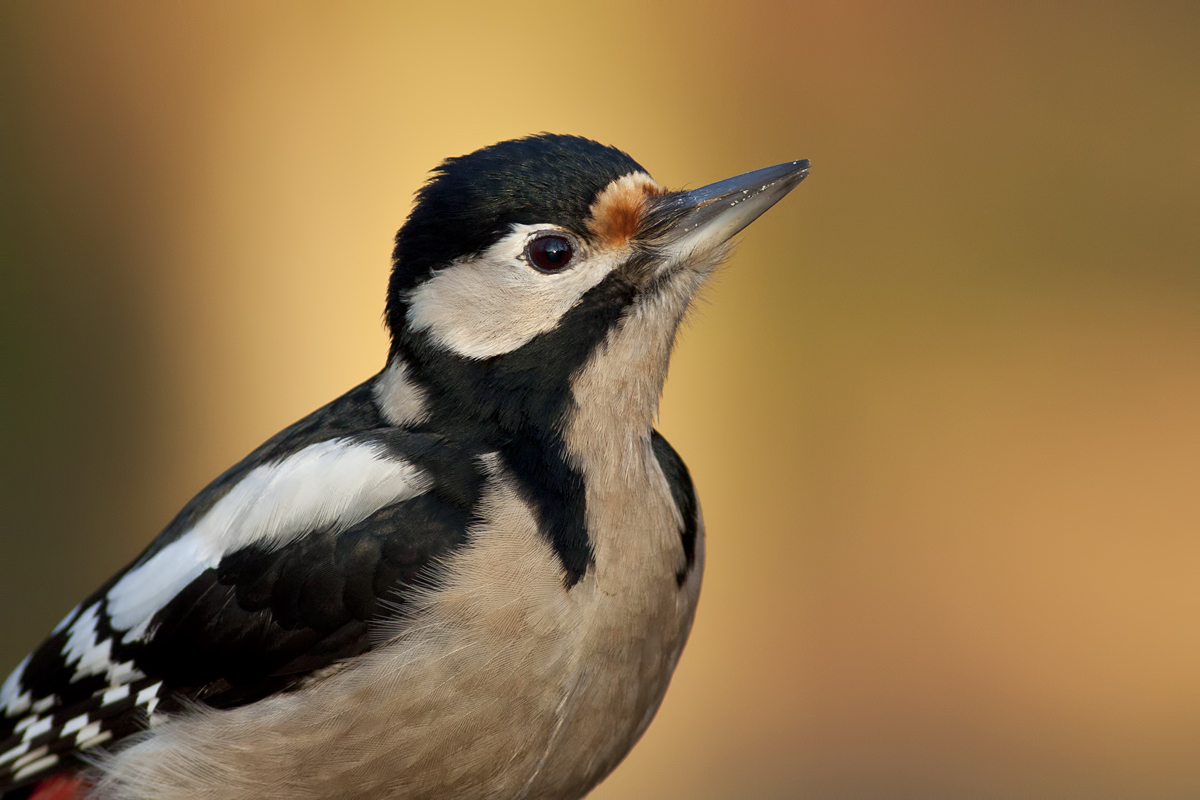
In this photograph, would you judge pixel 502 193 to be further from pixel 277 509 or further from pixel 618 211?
pixel 277 509

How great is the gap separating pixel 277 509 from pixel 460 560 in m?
0.34

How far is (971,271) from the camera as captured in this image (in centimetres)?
450

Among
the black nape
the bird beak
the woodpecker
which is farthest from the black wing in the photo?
the bird beak

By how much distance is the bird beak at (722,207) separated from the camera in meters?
2.00

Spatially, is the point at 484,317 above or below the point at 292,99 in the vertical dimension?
below

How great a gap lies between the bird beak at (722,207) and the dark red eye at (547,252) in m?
0.19

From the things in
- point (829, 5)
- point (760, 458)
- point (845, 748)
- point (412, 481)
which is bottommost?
point (845, 748)

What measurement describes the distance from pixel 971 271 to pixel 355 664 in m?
3.32

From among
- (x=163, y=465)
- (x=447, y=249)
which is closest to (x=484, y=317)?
(x=447, y=249)

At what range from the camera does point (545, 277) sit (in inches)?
75.2

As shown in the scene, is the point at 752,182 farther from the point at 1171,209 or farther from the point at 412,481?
the point at 1171,209

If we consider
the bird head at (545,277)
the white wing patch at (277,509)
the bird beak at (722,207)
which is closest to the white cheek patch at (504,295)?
the bird head at (545,277)

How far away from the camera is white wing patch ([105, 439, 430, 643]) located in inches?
73.5

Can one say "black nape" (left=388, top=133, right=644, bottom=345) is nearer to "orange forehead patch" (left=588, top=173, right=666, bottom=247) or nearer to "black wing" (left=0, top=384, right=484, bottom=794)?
"orange forehead patch" (left=588, top=173, right=666, bottom=247)
